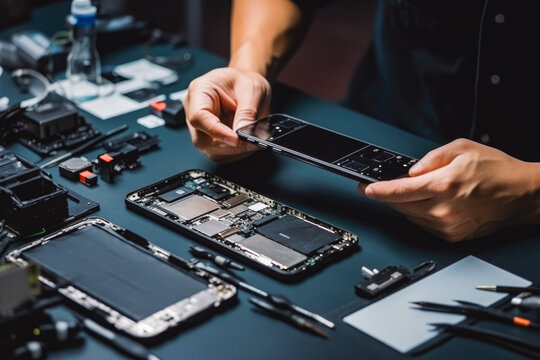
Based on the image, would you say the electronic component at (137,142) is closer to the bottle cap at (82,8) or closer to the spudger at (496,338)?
the bottle cap at (82,8)

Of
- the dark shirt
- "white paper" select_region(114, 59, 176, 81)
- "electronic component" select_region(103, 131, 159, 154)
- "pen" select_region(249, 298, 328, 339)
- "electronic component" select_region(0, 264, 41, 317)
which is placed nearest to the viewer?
"electronic component" select_region(0, 264, 41, 317)

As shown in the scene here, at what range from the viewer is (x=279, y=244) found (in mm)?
1234

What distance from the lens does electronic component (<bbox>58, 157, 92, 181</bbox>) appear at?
1.45 metres

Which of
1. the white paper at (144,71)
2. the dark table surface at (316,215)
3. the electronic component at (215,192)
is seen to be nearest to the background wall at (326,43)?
the white paper at (144,71)

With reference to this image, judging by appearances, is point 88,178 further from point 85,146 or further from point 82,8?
point 82,8

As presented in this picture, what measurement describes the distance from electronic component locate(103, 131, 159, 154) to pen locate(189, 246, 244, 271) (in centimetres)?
39

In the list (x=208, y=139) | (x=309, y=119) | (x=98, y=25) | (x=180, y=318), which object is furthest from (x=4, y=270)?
(x=98, y=25)

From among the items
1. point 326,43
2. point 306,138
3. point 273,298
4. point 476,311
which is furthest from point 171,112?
point 326,43

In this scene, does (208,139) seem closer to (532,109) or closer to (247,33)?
(247,33)

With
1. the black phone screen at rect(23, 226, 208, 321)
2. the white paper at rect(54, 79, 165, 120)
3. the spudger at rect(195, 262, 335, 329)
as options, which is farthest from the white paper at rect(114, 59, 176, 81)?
the spudger at rect(195, 262, 335, 329)

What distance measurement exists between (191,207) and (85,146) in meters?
0.35

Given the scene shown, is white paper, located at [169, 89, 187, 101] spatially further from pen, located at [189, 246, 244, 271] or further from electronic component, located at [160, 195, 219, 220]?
pen, located at [189, 246, 244, 271]

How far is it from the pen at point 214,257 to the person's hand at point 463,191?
254mm

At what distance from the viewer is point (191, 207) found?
52.6 inches
